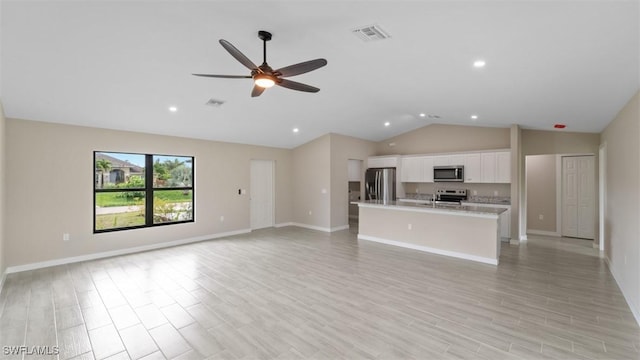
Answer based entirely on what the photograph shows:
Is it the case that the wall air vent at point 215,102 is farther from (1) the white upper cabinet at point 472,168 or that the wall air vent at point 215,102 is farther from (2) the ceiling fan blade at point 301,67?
(1) the white upper cabinet at point 472,168

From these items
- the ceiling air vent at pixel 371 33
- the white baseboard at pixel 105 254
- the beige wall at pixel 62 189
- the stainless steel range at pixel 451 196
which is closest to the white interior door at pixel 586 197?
the stainless steel range at pixel 451 196

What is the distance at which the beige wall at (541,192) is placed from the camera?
7.06m

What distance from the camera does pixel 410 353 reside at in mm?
2338

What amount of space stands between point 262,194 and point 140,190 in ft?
10.3

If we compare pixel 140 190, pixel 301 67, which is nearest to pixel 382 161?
pixel 301 67

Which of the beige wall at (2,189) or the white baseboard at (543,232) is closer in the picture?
the beige wall at (2,189)

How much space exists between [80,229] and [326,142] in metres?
5.61

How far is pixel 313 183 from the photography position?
317 inches

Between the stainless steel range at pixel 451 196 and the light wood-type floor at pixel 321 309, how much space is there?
233 cm

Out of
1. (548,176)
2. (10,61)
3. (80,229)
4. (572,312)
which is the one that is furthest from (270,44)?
(548,176)

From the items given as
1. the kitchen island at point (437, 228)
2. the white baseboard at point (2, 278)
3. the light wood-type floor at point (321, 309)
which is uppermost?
the kitchen island at point (437, 228)

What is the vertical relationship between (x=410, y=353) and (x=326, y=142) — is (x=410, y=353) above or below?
below

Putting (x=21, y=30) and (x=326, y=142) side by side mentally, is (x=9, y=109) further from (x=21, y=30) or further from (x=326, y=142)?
(x=326, y=142)

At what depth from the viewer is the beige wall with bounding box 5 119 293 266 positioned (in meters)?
4.44
